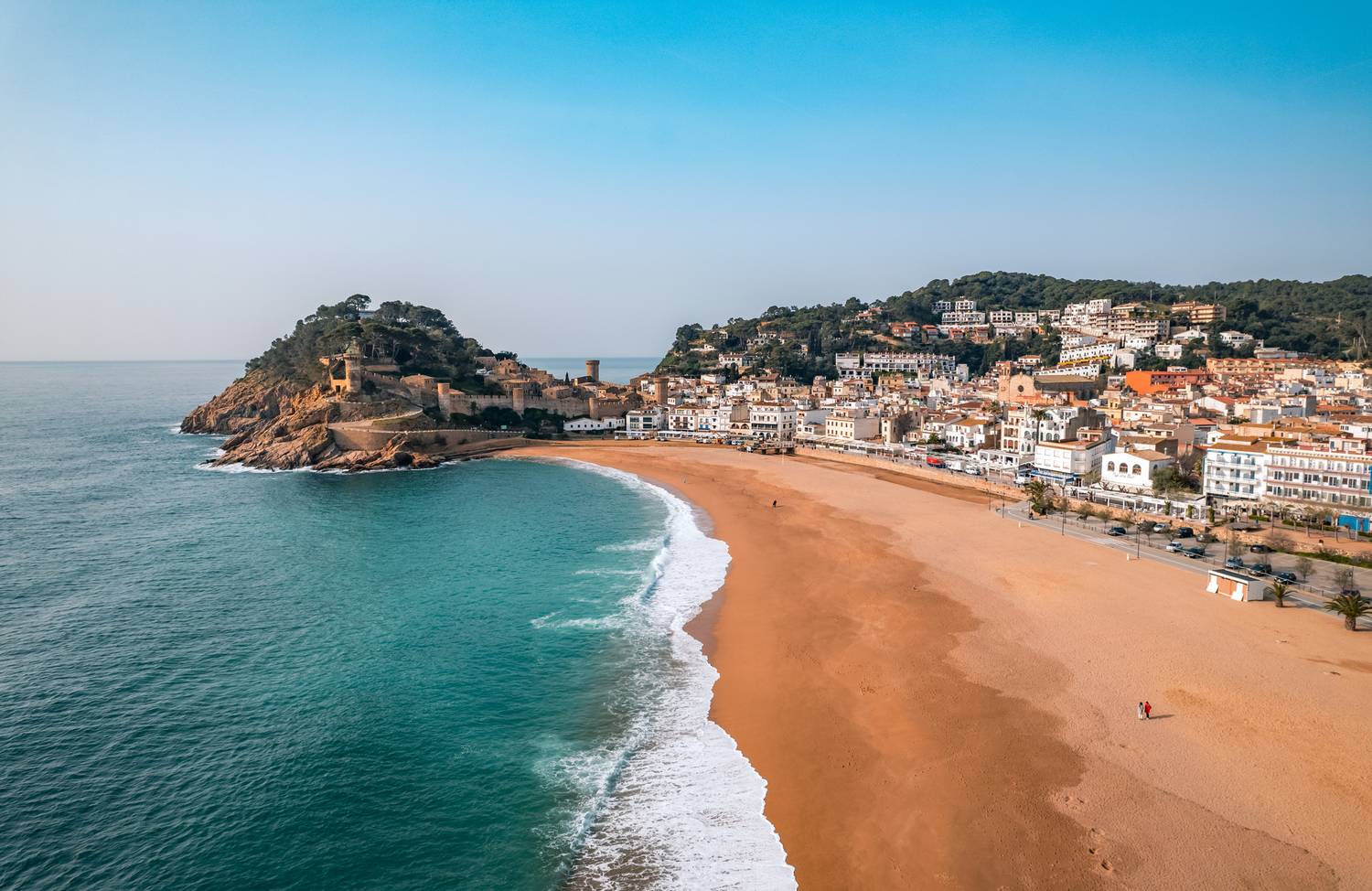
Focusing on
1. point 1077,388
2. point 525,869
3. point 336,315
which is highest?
point 336,315

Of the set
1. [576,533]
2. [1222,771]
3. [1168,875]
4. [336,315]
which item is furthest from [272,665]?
[336,315]

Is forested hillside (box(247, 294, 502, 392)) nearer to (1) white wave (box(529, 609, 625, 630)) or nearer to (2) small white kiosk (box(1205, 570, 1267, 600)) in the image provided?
(1) white wave (box(529, 609, 625, 630))

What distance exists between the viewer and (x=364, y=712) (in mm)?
16703

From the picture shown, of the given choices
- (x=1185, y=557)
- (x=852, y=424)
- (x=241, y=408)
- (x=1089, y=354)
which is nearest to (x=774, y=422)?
(x=852, y=424)

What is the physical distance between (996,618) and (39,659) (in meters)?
26.4

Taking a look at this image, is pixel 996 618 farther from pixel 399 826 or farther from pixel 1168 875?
pixel 399 826

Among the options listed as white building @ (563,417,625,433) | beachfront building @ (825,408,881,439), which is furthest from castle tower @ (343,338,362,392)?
beachfront building @ (825,408,881,439)

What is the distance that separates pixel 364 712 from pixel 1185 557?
91.5 feet

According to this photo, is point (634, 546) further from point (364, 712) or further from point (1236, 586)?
point (1236, 586)

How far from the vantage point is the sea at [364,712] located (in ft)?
39.1

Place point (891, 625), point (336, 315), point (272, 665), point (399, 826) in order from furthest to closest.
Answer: point (336, 315) → point (891, 625) → point (272, 665) → point (399, 826)

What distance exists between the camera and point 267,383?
77688 millimetres

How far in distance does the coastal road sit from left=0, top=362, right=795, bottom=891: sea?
15549 mm

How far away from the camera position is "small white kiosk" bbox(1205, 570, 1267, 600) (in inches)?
880
